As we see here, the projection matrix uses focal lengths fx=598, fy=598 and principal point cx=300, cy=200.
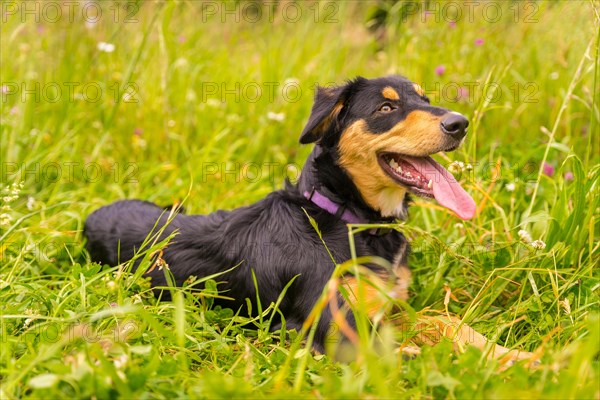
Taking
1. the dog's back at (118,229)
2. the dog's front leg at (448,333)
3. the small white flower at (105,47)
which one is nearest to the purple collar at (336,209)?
the dog's front leg at (448,333)

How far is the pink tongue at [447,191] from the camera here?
10.5ft

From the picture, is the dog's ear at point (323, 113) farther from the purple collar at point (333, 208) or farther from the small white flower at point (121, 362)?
the small white flower at point (121, 362)

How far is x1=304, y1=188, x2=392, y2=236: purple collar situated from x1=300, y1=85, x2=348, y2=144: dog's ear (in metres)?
0.31

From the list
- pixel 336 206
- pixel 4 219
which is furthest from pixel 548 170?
pixel 4 219

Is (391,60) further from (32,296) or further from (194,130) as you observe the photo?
(32,296)

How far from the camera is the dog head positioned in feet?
10.5

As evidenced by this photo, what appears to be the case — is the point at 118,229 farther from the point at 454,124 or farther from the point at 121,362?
the point at 454,124

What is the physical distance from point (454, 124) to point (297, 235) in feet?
3.32

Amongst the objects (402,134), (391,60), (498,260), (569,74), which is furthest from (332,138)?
(391,60)

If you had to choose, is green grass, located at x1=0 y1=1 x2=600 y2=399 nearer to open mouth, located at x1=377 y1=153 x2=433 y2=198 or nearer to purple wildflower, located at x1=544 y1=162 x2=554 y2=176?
purple wildflower, located at x1=544 y1=162 x2=554 y2=176

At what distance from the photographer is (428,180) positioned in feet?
10.8

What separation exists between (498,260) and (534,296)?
0.38 meters

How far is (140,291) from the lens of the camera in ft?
10.5

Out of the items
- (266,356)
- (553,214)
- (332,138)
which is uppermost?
(332,138)
